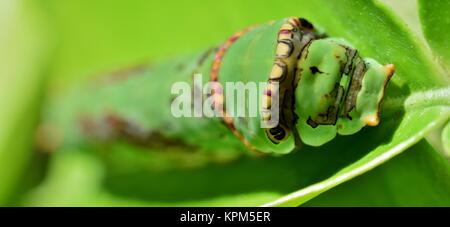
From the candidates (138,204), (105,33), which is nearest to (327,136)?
(138,204)

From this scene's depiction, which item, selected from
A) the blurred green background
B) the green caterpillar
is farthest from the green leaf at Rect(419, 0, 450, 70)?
the blurred green background

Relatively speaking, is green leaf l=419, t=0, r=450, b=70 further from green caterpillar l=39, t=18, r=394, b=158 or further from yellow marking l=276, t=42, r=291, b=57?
yellow marking l=276, t=42, r=291, b=57

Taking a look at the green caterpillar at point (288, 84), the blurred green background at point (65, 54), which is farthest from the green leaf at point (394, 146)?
the blurred green background at point (65, 54)

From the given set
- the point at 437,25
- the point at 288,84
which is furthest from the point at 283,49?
the point at 437,25

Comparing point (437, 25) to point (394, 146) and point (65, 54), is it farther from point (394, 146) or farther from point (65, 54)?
point (65, 54)

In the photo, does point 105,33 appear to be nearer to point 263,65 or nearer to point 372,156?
point 263,65
